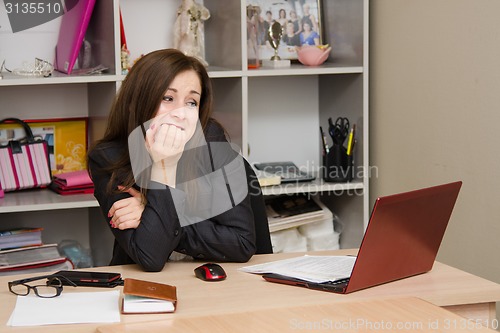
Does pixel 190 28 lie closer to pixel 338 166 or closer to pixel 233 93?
pixel 233 93

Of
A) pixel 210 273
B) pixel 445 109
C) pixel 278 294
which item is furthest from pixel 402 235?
pixel 445 109

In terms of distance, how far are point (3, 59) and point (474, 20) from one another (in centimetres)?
179

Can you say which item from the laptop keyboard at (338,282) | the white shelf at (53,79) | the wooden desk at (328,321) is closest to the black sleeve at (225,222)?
the laptop keyboard at (338,282)

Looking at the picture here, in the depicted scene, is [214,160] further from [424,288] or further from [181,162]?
[424,288]

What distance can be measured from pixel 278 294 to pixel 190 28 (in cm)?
166

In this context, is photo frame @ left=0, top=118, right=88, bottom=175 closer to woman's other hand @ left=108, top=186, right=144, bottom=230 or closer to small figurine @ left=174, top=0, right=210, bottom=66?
small figurine @ left=174, top=0, right=210, bottom=66

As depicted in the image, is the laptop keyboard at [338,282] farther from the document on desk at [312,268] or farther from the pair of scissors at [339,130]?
the pair of scissors at [339,130]

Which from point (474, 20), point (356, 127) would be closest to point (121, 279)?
point (474, 20)

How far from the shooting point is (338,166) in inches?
125

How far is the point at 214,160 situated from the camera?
2.19 metres

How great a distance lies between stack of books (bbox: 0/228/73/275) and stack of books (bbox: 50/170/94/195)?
185 mm

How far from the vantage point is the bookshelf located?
2.95 m

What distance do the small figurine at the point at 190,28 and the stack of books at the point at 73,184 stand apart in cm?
64

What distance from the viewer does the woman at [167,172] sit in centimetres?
195
